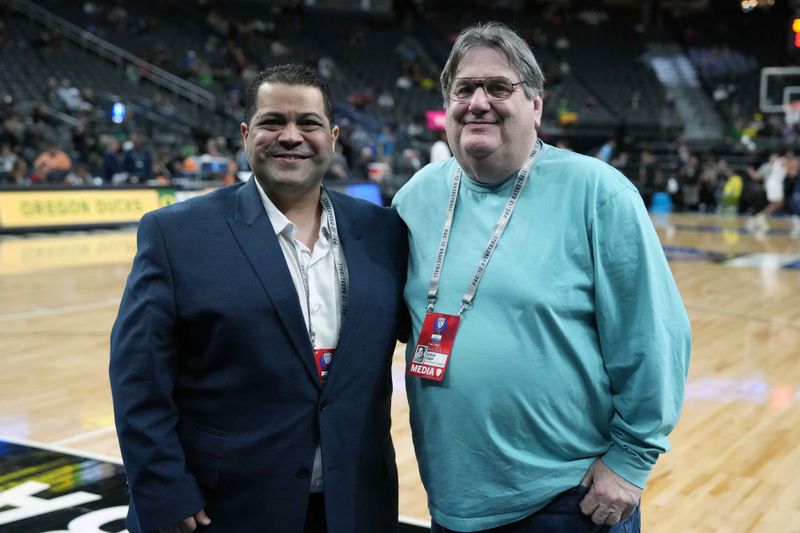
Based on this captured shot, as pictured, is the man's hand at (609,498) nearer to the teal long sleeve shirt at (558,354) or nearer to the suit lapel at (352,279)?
the teal long sleeve shirt at (558,354)

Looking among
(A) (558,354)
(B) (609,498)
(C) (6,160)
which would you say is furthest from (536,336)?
(C) (6,160)

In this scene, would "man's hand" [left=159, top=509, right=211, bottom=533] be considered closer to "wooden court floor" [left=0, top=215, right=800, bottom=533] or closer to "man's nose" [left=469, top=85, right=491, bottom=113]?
"man's nose" [left=469, top=85, right=491, bottom=113]

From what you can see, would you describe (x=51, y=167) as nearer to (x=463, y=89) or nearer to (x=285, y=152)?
(x=285, y=152)

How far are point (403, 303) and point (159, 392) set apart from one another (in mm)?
607

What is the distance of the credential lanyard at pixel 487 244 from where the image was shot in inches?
75.5

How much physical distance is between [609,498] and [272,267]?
34.3 inches

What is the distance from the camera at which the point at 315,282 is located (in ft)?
6.59

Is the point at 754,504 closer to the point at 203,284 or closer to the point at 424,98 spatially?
the point at 203,284

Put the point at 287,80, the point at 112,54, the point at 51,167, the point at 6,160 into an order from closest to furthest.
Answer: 1. the point at 287,80
2. the point at 51,167
3. the point at 6,160
4. the point at 112,54

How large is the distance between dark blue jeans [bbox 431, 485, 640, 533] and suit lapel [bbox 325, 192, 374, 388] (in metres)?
0.50

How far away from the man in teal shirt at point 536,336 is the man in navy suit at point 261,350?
0.56 feet

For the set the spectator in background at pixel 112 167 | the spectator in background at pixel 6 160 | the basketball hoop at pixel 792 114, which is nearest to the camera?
the spectator in background at pixel 6 160

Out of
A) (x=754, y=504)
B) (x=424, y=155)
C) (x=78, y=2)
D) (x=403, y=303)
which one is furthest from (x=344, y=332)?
(x=78, y=2)

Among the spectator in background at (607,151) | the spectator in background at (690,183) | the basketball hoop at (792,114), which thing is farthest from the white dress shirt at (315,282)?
the basketball hoop at (792,114)
